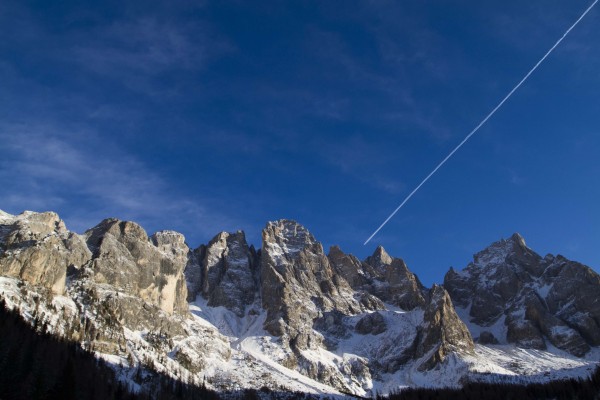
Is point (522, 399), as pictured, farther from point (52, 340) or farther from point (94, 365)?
point (52, 340)

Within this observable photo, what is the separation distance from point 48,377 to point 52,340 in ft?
203

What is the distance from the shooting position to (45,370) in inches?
5384

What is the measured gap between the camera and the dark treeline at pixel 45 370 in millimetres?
126875

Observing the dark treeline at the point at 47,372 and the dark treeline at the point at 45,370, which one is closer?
the dark treeline at the point at 45,370

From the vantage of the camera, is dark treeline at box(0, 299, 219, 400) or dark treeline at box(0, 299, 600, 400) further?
dark treeline at box(0, 299, 600, 400)

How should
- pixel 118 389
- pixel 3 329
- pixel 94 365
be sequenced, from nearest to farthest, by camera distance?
pixel 3 329, pixel 118 389, pixel 94 365

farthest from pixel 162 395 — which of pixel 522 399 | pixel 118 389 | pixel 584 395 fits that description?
pixel 584 395

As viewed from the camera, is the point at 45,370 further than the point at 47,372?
No

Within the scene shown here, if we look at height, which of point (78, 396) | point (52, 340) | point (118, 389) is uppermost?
point (52, 340)

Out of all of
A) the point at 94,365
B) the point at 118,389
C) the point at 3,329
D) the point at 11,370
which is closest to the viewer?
the point at 11,370

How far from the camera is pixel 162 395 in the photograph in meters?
197

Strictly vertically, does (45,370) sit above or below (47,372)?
above

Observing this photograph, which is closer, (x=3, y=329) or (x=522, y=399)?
(x=3, y=329)

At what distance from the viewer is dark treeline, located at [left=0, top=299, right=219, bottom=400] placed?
126875 mm
